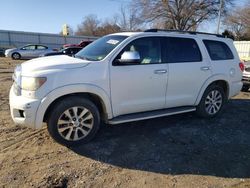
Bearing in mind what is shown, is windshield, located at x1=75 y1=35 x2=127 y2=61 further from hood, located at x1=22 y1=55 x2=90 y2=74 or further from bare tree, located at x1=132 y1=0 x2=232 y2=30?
bare tree, located at x1=132 y1=0 x2=232 y2=30

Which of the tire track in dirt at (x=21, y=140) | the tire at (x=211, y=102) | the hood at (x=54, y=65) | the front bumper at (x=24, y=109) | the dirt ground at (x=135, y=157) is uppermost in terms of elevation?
the hood at (x=54, y=65)

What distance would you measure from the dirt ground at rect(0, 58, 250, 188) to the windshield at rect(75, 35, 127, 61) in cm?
140

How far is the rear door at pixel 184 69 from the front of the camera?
17.1ft

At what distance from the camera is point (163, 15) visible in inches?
1447

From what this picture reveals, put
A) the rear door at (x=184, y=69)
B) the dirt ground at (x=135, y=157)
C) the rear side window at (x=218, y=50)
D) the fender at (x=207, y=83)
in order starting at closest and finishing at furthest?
the dirt ground at (x=135, y=157)
the rear door at (x=184, y=69)
the fender at (x=207, y=83)
the rear side window at (x=218, y=50)

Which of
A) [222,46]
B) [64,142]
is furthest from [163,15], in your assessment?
[64,142]

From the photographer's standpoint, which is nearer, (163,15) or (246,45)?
(246,45)

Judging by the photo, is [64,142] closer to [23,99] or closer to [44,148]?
[44,148]

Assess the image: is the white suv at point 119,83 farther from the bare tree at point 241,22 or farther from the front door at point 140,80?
the bare tree at point 241,22

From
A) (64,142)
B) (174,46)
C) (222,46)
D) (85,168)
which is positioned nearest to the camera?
(85,168)

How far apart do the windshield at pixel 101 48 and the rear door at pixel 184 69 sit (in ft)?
3.18

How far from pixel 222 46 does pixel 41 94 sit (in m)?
4.20

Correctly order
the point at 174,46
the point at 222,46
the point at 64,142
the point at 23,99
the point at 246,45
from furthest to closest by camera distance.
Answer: the point at 246,45 → the point at 222,46 → the point at 174,46 → the point at 64,142 → the point at 23,99

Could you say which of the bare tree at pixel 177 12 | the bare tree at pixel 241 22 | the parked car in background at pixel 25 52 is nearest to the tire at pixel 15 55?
the parked car in background at pixel 25 52
